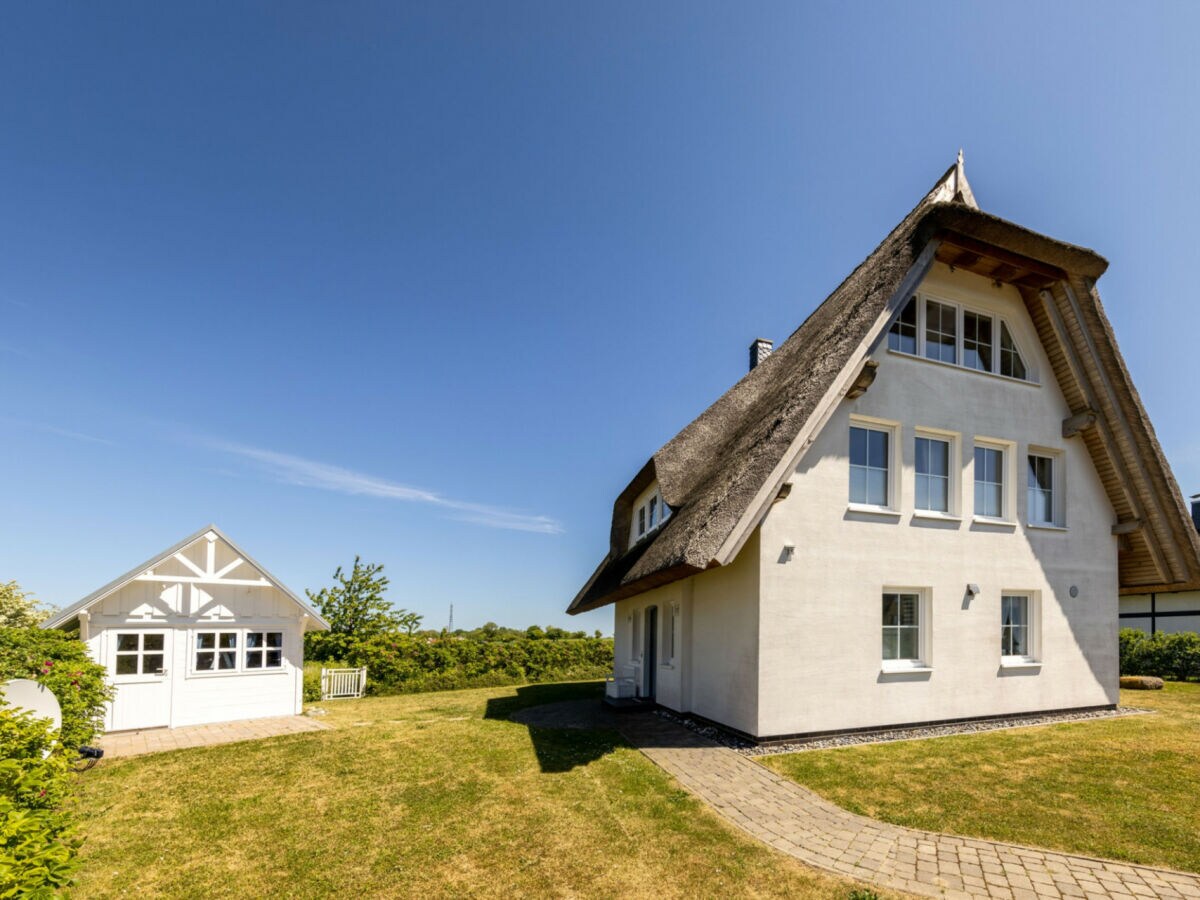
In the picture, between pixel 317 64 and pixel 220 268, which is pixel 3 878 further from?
pixel 220 268

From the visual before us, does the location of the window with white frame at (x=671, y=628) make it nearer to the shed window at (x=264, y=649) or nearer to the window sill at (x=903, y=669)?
the window sill at (x=903, y=669)

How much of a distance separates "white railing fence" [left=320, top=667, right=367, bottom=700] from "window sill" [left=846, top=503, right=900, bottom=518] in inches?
611

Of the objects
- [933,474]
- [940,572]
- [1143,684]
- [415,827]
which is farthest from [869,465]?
[1143,684]

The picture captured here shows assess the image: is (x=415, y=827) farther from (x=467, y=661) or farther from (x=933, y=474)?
(x=467, y=661)

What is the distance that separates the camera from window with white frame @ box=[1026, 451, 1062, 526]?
42.5 ft

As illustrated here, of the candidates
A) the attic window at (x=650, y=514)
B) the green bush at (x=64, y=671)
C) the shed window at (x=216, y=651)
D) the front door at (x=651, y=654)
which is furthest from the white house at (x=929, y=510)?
the shed window at (x=216, y=651)

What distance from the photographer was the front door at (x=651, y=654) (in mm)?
16047

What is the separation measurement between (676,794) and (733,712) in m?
3.20

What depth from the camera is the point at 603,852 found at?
6.29 metres

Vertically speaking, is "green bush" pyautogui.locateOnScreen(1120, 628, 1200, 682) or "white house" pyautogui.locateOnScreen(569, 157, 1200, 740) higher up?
"white house" pyautogui.locateOnScreen(569, 157, 1200, 740)

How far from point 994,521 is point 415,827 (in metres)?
11.3

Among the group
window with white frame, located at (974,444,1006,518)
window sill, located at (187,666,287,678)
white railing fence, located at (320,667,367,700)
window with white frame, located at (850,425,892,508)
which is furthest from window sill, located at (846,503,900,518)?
white railing fence, located at (320,667,367,700)

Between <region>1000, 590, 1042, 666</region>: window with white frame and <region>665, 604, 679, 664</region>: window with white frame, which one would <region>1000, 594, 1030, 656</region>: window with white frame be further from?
<region>665, 604, 679, 664</region>: window with white frame

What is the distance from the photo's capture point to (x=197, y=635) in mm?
14047
